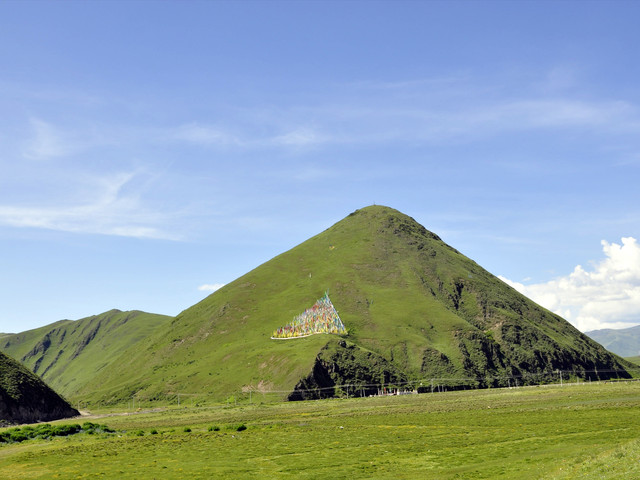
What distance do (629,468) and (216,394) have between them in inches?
6765

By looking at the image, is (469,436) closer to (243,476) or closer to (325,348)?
(243,476)

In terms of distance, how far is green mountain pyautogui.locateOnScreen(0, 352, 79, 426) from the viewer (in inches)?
5492

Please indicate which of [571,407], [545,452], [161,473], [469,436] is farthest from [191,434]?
[571,407]

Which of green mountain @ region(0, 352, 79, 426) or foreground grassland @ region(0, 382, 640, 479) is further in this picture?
green mountain @ region(0, 352, 79, 426)

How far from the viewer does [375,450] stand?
59844 millimetres

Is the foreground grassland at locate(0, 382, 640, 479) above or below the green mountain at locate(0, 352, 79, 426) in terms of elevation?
below

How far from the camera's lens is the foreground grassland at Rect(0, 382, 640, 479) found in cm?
4556

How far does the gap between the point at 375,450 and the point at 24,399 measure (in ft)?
391

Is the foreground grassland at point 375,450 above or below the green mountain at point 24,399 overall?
below

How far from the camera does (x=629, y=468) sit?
33719 mm

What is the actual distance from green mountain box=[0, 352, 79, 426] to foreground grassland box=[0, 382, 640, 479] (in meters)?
60.6

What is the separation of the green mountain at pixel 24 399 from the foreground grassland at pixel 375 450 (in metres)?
60.6

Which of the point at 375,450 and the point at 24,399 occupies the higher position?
the point at 24,399

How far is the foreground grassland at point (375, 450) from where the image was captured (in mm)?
45562
